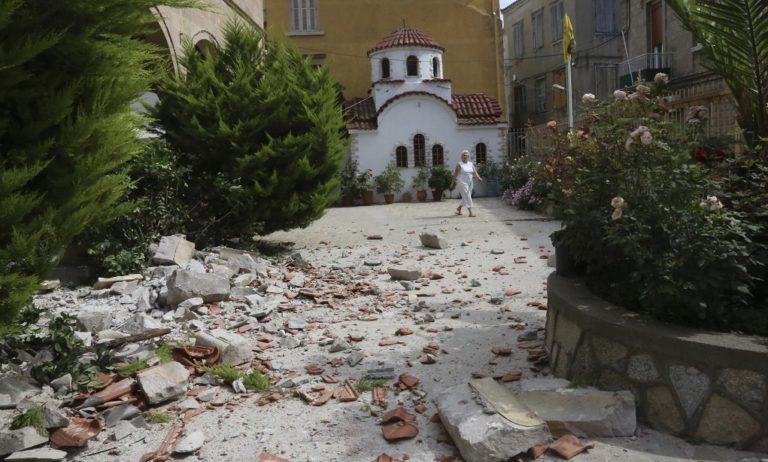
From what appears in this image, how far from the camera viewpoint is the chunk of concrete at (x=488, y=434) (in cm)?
362

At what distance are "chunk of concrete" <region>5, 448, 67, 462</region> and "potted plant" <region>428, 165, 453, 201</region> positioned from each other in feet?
67.1

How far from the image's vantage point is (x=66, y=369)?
16.3 ft

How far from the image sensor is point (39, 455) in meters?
3.91

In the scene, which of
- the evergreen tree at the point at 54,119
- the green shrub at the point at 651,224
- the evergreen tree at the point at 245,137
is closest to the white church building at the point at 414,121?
the evergreen tree at the point at 245,137

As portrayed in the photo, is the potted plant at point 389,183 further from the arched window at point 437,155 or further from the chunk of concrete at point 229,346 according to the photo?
the chunk of concrete at point 229,346

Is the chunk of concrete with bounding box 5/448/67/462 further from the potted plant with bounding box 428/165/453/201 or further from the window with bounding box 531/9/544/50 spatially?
the window with bounding box 531/9/544/50

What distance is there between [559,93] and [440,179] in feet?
30.8

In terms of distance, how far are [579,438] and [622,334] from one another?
0.68m

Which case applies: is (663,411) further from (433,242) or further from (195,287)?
(433,242)

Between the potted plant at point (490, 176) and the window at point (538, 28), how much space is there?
453 inches

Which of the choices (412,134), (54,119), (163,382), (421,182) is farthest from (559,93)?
(54,119)

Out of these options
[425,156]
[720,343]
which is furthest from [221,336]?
[425,156]

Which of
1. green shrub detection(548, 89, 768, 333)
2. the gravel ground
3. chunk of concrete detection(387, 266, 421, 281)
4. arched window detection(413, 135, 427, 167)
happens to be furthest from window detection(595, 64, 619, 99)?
green shrub detection(548, 89, 768, 333)

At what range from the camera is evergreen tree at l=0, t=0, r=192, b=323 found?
3.57m
